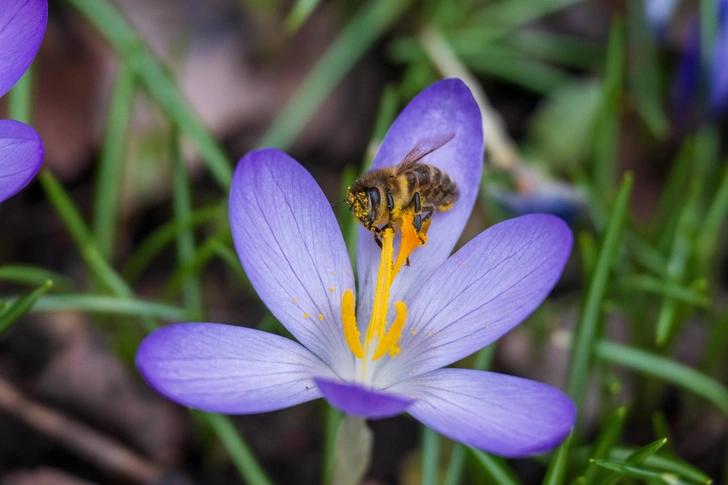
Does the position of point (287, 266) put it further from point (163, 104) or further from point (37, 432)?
point (37, 432)

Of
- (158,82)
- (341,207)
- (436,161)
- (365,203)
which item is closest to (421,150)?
(436,161)

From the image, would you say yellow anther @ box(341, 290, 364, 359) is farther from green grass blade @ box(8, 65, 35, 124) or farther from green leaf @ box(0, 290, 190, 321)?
green grass blade @ box(8, 65, 35, 124)

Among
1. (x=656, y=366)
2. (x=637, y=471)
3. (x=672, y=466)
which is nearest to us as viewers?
(x=637, y=471)

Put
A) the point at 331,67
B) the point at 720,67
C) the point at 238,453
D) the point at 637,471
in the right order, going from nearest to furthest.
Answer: the point at 637,471 → the point at 238,453 → the point at 720,67 → the point at 331,67

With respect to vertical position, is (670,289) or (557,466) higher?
(557,466)

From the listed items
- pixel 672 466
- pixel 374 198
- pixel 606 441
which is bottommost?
pixel 672 466

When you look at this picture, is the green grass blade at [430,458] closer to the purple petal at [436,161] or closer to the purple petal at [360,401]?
the purple petal at [436,161]

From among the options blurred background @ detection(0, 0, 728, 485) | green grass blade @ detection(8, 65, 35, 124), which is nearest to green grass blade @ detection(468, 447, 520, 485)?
blurred background @ detection(0, 0, 728, 485)

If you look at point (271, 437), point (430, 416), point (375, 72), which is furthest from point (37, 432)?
point (375, 72)

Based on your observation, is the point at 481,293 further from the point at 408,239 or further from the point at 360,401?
the point at 360,401
